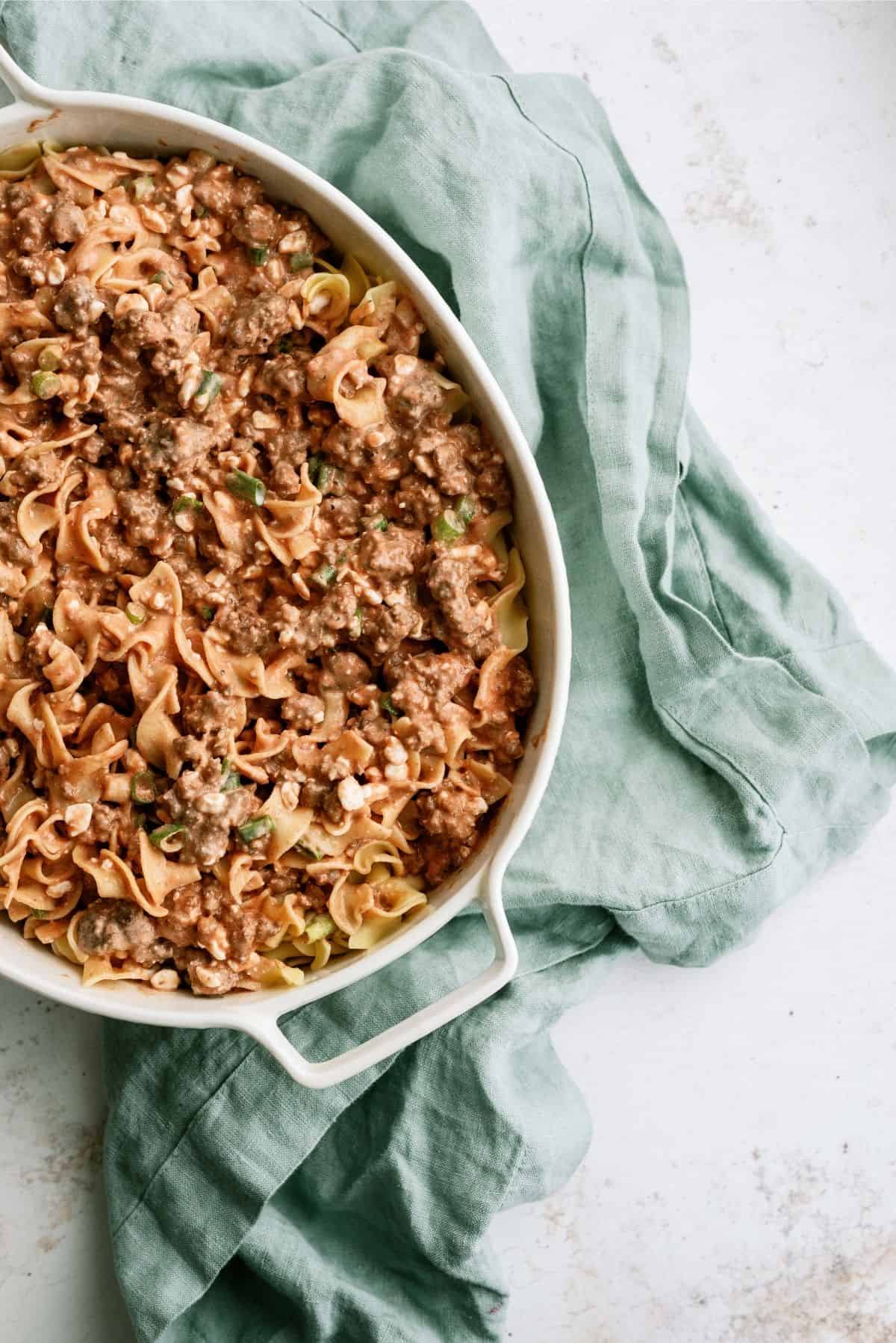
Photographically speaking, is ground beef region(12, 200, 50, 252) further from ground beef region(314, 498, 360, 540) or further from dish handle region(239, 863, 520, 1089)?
dish handle region(239, 863, 520, 1089)

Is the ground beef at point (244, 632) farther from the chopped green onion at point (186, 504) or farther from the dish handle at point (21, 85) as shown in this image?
the dish handle at point (21, 85)

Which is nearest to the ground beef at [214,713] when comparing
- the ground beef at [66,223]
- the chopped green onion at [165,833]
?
the chopped green onion at [165,833]

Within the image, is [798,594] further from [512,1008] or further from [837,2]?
[837,2]

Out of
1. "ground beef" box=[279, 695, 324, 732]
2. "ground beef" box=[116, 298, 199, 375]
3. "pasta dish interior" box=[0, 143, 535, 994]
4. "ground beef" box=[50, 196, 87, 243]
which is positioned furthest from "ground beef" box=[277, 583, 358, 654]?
"ground beef" box=[50, 196, 87, 243]

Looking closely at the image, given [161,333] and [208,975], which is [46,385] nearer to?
[161,333]

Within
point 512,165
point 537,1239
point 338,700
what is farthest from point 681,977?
point 512,165

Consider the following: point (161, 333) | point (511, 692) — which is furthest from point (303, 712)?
point (161, 333)
